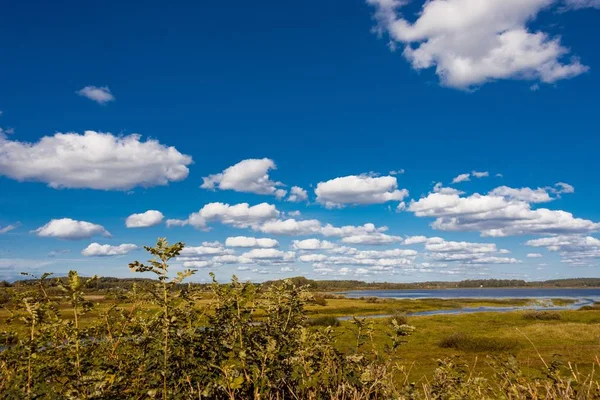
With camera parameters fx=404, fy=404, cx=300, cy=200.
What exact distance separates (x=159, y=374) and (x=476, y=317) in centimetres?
6717

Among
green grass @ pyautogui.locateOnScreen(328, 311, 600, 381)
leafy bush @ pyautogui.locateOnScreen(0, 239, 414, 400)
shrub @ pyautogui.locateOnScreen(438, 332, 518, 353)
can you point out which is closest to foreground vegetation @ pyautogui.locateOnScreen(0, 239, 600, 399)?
leafy bush @ pyautogui.locateOnScreen(0, 239, 414, 400)

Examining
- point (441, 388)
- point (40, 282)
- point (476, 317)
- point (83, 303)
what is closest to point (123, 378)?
point (83, 303)

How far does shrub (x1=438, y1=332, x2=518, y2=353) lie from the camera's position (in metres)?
35.0

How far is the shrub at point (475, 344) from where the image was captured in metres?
35.0

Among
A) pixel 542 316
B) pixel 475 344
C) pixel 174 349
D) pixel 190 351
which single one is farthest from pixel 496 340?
pixel 174 349

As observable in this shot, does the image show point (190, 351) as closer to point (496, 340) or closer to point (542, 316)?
point (496, 340)

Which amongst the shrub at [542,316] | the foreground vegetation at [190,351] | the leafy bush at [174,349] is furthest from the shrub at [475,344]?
the leafy bush at [174,349]

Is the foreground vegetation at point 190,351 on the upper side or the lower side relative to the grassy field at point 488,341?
upper

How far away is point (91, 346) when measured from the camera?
→ 3.45 meters

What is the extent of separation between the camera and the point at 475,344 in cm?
3559

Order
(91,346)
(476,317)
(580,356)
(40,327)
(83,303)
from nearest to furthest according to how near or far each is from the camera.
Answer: (83,303) < (40,327) < (91,346) < (580,356) < (476,317)

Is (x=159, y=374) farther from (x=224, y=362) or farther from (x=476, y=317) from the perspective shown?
(x=476, y=317)

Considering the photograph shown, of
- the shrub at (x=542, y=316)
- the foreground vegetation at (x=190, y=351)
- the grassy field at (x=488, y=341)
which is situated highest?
the foreground vegetation at (x=190, y=351)

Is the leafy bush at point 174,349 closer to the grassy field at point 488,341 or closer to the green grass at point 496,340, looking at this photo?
the green grass at point 496,340
